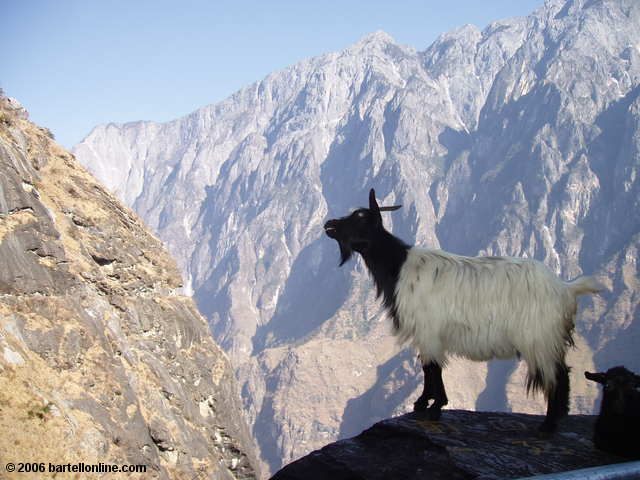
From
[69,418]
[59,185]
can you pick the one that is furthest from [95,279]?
[69,418]

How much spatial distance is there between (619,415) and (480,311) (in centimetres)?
289

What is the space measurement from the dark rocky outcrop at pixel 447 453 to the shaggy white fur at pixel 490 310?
3.67 ft

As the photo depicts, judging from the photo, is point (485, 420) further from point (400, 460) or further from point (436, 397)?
point (400, 460)

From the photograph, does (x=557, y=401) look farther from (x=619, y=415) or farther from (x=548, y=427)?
(x=619, y=415)

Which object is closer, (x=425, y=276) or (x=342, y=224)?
(x=425, y=276)

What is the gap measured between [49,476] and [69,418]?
8474mm

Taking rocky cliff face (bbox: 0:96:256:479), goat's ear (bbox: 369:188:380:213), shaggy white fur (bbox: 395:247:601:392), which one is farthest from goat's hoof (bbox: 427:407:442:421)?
rocky cliff face (bbox: 0:96:256:479)

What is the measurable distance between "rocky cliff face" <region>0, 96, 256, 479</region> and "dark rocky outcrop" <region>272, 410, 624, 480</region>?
21968mm

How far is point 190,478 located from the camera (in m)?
55.5

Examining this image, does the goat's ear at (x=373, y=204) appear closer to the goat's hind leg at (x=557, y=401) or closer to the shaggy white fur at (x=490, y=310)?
the shaggy white fur at (x=490, y=310)

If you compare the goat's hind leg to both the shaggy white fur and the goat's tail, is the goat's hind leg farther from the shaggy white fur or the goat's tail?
the goat's tail

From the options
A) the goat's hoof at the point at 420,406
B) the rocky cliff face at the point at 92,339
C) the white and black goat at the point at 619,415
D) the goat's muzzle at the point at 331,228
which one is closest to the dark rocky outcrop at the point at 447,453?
the white and black goat at the point at 619,415

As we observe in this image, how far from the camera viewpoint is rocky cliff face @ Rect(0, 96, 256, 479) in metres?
34.8

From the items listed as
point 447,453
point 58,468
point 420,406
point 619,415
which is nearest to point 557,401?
point 619,415
